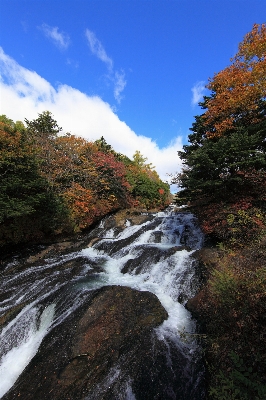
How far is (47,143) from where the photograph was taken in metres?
18.8

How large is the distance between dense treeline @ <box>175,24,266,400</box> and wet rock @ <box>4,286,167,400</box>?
5.46ft

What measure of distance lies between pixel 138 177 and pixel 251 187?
19.0 m

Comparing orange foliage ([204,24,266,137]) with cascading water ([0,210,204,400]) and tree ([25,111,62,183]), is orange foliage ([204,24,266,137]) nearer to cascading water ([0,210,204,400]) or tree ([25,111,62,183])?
cascading water ([0,210,204,400])

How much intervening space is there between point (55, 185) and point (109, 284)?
1120cm

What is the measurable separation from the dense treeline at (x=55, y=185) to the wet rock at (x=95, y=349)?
6686 millimetres

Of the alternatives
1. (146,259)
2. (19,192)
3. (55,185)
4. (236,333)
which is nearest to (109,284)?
(146,259)

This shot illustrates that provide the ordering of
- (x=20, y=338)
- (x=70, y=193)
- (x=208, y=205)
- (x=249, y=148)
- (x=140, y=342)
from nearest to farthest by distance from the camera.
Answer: (x=140, y=342), (x=20, y=338), (x=249, y=148), (x=208, y=205), (x=70, y=193)

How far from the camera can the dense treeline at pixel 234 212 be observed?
3.84m

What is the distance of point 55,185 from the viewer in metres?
16.9

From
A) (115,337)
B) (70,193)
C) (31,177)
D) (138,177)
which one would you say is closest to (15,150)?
(31,177)

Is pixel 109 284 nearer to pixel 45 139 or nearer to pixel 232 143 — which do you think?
pixel 232 143

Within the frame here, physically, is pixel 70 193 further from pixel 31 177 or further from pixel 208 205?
pixel 208 205

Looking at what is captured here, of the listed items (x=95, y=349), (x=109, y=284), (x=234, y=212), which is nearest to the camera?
(x=95, y=349)

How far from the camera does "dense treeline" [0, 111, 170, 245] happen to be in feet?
→ 36.1
